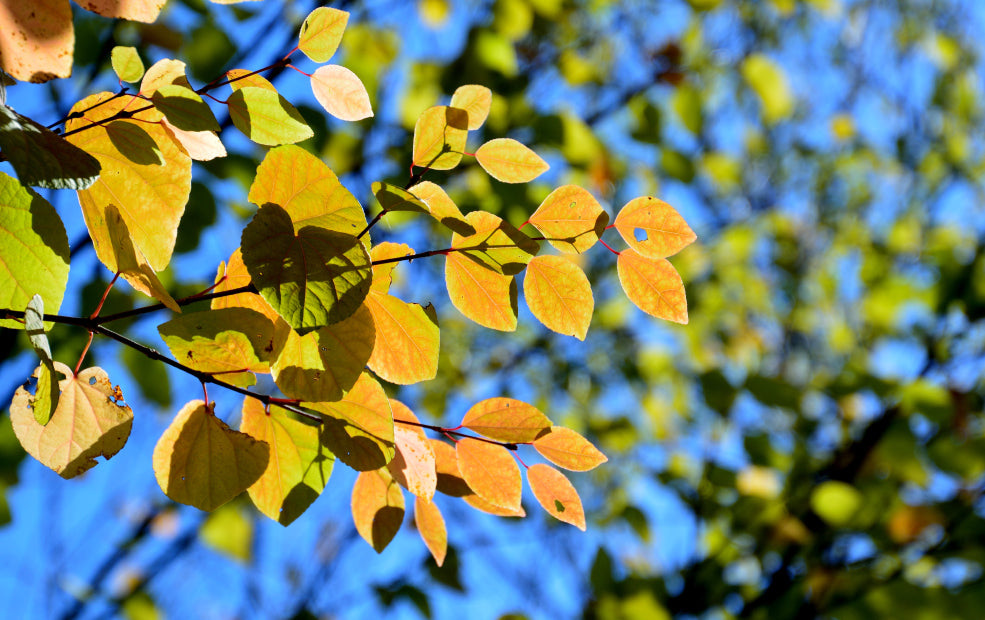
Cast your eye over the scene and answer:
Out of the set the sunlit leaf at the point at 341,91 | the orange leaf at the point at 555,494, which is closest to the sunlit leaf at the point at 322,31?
the sunlit leaf at the point at 341,91

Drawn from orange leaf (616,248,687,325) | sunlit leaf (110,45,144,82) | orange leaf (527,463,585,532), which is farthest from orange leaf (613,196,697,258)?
sunlit leaf (110,45,144,82)

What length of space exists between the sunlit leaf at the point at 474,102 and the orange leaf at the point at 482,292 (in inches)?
2.6

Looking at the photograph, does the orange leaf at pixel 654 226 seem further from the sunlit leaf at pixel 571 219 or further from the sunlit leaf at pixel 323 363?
the sunlit leaf at pixel 323 363

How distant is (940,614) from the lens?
0.99 metres

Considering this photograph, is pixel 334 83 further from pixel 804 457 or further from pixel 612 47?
pixel 612 47

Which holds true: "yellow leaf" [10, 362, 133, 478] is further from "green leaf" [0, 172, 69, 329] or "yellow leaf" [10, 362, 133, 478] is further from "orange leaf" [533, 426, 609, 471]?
"orange leaf" [533, 426, 609, 471]

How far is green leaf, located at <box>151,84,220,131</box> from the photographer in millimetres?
269

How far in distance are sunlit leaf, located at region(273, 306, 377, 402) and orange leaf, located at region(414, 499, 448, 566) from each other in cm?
11

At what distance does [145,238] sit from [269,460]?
0.11m

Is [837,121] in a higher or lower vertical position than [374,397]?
lower

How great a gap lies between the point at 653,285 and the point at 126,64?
0.25m

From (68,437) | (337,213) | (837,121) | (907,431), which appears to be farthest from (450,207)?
(837,121)

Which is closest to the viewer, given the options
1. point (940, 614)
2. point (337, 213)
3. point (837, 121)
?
point (337, 213)

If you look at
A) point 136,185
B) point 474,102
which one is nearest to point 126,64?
Answer: point 136,185
